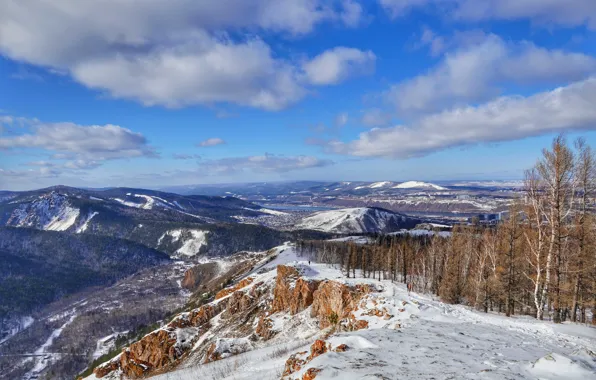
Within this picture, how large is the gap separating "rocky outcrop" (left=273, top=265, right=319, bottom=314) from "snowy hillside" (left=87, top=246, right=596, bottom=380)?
0.56 feet

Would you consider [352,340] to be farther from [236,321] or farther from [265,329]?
[236,321]

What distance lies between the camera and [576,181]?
20.3 meters

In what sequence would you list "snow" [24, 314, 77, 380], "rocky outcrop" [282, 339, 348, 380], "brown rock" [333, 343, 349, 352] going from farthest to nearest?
"snow" [24, 314, 77, 380] → "brown rock" [333, 343, 349, 352] → "rocky outcrop" [282, 339, 348, 380]

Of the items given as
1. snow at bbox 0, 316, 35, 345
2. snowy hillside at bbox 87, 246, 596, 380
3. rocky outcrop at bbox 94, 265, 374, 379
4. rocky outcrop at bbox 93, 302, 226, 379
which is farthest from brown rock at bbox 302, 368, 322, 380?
snow at bbox 0, 316, 35, 345

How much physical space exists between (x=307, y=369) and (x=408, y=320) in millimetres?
15206

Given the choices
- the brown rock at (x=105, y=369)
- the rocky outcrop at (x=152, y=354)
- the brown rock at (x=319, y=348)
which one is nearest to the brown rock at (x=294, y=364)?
the brown rock at (x=319, y=348)

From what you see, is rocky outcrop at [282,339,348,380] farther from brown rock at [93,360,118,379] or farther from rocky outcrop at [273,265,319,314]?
brown rock at [93,360,118,379]

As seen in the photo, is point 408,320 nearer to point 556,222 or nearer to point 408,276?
point 556,222

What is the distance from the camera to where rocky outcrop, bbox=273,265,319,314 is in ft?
175

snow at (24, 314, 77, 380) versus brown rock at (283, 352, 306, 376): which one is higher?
brown rock at (283, 352, 306, 376)

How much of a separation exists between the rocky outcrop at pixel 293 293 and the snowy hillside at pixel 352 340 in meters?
0.17

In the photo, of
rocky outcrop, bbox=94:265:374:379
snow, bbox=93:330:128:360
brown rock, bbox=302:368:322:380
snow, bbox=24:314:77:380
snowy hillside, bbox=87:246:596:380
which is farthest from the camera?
snow, bbox=93:330:128:360

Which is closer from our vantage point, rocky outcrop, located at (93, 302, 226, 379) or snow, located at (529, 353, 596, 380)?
snow, located at (529, 353, 596, 380)

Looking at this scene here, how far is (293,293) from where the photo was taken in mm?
55688
